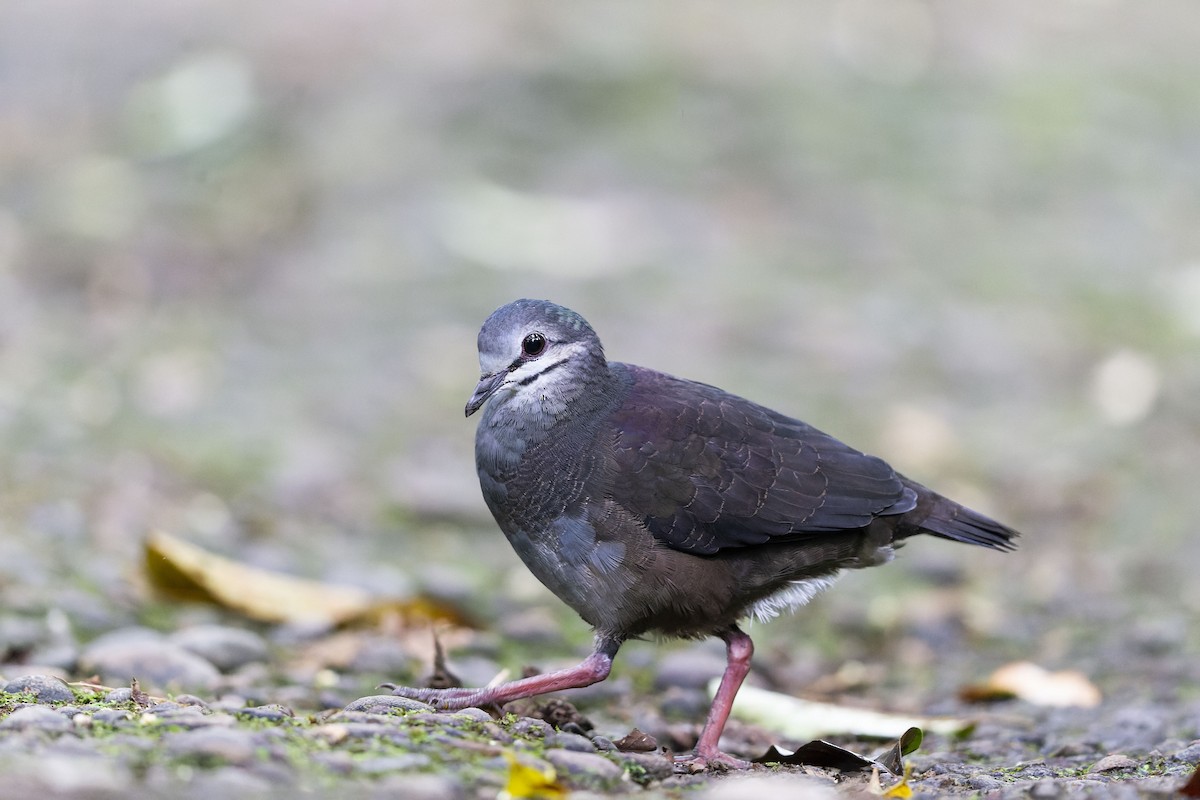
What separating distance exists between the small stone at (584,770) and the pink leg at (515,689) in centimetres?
78

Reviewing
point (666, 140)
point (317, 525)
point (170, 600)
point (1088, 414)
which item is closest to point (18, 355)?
point (317, 525)

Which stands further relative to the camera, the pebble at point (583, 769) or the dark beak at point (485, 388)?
the dark beak at point (485, 388)

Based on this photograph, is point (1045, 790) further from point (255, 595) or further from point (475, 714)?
point (255, 595)

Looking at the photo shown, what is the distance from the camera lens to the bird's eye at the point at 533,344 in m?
5.11

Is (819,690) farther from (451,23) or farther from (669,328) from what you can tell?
(451,23)

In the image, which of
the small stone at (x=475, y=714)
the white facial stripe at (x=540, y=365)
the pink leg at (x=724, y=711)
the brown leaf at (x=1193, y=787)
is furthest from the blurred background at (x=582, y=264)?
the brown leaf at (x=1193, y=787)

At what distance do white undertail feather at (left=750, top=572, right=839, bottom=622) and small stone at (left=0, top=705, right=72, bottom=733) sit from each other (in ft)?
7.85

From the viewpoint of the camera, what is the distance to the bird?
4.82 metres

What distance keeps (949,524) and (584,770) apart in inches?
84.5

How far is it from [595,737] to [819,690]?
2.18 metres

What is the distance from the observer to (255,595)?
6.30 meters

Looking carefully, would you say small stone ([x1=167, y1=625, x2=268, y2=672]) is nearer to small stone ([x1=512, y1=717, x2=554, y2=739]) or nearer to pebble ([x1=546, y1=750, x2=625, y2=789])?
small stone ([x1=512, y1=717, x2=554, y2=739])

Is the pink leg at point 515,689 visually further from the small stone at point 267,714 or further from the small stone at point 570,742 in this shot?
the small stone at point 267,714

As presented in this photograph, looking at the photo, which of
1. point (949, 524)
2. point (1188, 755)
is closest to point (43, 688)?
point (949, 524)
